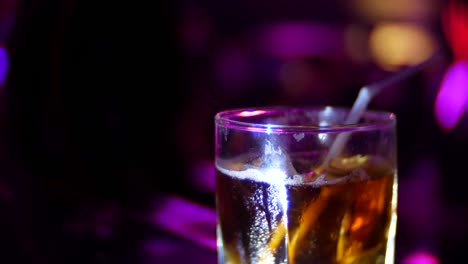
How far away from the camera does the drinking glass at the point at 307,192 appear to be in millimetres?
598

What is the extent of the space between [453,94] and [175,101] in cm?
63

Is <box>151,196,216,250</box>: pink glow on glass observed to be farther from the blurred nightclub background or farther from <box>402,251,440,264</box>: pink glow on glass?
<box>402,251,440,264</box>: pink glow on glass

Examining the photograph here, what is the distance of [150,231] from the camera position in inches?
34.6

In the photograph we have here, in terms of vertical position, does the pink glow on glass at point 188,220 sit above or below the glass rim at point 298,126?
below

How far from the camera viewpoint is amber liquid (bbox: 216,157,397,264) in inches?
23.5

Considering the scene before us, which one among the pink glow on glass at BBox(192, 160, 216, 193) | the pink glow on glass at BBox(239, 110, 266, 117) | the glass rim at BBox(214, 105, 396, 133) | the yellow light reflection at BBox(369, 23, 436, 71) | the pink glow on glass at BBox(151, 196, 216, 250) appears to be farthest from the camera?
the yellow light reflection at BBox(369, 23, 436, 71)

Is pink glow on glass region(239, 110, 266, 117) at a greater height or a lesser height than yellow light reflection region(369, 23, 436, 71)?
lesser

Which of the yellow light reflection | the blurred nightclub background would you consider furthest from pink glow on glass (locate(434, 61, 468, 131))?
the yellow light reflection

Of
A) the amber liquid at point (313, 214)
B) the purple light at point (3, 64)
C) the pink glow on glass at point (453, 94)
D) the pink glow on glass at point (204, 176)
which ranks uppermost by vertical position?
the purple light at point (3, 64)

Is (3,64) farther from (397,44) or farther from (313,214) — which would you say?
(397,44)

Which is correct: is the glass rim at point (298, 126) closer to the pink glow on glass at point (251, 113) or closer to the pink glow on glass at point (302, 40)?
the pink glow on glass at point (251, 113)

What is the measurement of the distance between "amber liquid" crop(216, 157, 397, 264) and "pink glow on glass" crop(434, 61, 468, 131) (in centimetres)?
55

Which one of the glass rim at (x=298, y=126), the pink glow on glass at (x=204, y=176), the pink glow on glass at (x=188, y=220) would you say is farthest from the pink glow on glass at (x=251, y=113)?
the pink glow on glass at (x=204, y=176)

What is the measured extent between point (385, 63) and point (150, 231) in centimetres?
77
